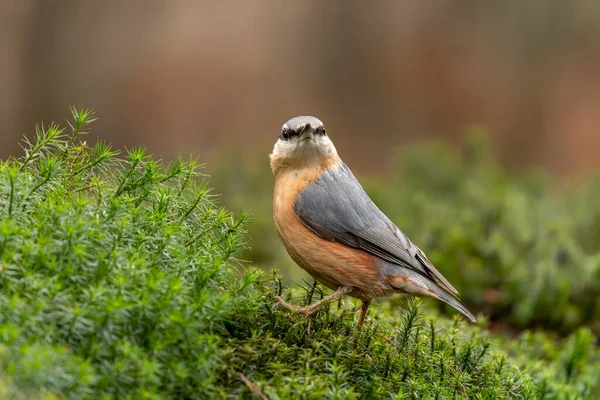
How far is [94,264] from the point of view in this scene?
2623 millimetres

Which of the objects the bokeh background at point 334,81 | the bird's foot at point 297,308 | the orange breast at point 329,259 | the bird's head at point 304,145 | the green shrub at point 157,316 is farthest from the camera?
the bokeh background at point 334,81

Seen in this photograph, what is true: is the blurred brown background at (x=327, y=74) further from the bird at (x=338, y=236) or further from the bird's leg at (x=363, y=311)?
the bird's leg at (x=363, y=311)

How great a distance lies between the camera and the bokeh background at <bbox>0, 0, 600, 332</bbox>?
38.6ft

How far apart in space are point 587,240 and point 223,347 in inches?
202

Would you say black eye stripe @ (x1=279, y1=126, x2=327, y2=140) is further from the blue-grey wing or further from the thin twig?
the thin twig

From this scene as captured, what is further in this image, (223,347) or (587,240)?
(587,240)

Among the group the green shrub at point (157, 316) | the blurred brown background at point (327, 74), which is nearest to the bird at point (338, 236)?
the green shrub at point (157, 316)

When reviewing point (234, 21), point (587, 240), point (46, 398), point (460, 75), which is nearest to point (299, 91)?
point (234, 21)

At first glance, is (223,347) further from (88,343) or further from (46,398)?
(46,398)

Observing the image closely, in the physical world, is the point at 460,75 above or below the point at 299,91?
above

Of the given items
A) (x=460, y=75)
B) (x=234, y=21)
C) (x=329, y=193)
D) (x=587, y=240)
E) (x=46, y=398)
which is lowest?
(x=46, y=398)

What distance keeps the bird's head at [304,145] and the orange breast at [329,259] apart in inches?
12.1

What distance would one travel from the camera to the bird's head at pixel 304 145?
163 inches

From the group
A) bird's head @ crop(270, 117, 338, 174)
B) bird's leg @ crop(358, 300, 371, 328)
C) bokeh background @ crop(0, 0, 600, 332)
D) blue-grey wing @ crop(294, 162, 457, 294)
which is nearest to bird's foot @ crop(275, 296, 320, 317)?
bird's leg @ crop(358, 300, 371, 328)
